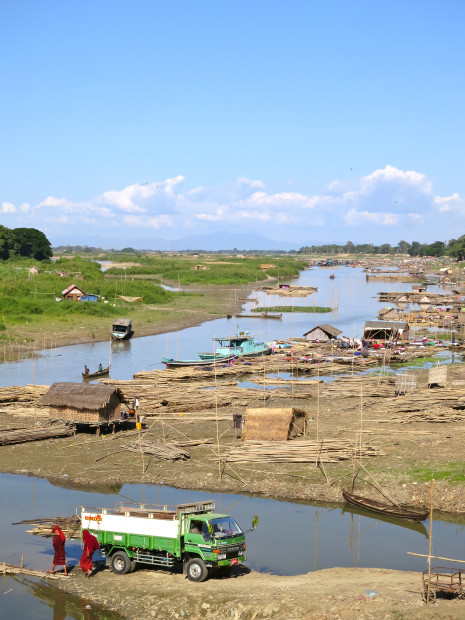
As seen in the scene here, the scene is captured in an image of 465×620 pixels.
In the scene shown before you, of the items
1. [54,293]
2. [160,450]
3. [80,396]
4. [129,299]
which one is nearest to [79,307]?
[54,293]

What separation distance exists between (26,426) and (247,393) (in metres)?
11.6

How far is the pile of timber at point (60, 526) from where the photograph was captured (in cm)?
1927

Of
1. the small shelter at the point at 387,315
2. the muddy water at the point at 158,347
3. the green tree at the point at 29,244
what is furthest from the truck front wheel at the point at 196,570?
the green tree at the point at 29,244

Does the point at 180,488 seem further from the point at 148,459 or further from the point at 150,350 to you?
the point at 150,350

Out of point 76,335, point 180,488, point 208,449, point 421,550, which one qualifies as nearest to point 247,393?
point 208,449

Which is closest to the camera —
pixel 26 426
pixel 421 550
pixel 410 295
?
pixel 421 550

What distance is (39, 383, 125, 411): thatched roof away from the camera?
98.6ft

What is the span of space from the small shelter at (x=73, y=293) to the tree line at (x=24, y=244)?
51.2m

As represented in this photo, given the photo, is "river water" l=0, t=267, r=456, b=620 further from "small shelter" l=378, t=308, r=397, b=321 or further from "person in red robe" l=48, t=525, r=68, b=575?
"small shelter" l=378, t=308, r=397, b=321

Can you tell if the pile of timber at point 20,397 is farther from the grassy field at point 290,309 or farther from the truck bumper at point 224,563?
the grassy field at point 290,309

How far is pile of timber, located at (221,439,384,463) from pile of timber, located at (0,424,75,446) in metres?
7.69

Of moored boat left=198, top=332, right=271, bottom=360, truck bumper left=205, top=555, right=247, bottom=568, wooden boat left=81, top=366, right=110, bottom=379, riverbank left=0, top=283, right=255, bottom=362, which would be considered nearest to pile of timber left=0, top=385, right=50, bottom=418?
wooden boat left=81, top=366, right=110, bottom=379

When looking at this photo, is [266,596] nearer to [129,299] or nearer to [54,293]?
[54,293]

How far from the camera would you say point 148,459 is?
89.7ft
